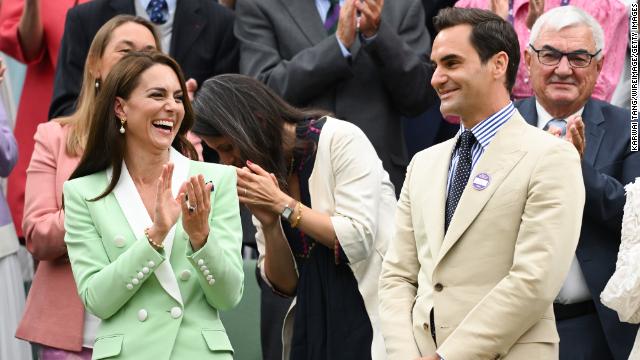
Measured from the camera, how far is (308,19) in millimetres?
7453

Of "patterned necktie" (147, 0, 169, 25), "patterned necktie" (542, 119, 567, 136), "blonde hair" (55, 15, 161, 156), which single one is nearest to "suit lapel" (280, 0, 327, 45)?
"patterned necktie" (147, 0, 169, 25)

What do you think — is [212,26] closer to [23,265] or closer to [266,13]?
[266,13]

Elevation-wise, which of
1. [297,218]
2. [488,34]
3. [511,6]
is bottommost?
[297,218]

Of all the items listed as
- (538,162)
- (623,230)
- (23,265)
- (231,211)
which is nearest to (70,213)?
(231,211)

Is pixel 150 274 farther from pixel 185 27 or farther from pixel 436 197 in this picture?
pixel 185 27

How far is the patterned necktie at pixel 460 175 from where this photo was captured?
5.07 m

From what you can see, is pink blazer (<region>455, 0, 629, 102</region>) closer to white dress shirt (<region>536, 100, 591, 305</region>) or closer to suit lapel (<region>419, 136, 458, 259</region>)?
white dress shirt (<region>536, 100, 591, 305</region>)

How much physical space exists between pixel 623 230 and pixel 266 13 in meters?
2.83

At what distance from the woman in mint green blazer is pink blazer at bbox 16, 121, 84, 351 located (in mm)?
644

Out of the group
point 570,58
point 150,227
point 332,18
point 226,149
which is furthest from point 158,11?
point 150,227

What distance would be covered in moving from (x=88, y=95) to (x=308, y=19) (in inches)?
64.5

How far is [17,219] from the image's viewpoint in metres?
7.59

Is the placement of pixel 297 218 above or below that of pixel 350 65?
below

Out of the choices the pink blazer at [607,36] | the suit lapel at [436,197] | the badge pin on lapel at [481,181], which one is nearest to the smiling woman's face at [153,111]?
the suit lapel at [436,197]
